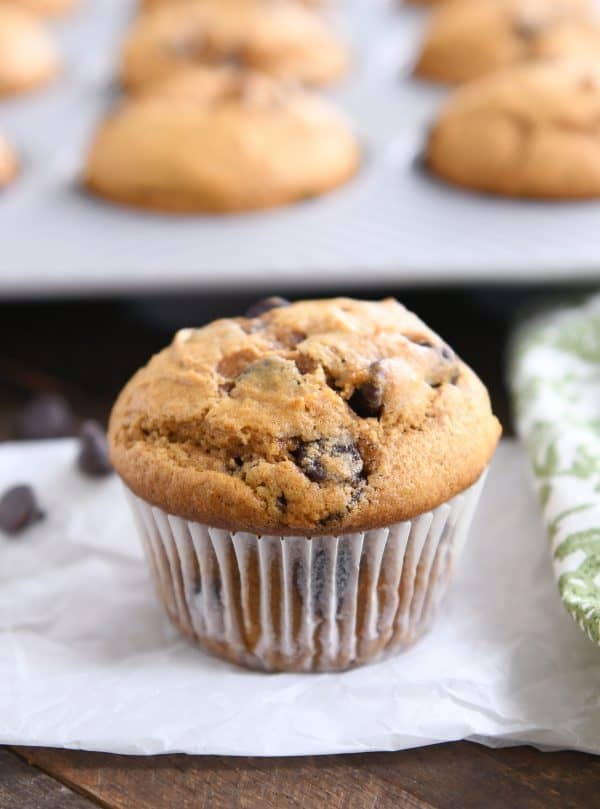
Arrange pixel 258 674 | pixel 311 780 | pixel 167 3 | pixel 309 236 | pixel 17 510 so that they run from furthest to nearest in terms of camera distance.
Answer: pixel 167 3 < pixel 309 236 < pixel 17 510 < pixel 258 674 < pixel 311 780

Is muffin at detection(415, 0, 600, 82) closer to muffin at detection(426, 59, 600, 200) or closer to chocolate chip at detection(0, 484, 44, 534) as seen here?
muffin at detection(426, 59, 600, 200)

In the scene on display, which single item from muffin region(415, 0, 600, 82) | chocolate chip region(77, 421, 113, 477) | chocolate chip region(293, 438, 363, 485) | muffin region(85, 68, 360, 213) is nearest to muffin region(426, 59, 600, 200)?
muffin region(85, 68, 360, 213)

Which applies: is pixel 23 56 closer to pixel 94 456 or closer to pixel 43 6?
pixel 43 6

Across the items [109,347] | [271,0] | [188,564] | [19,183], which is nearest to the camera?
[188,564]

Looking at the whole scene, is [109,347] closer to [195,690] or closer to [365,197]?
[365,197]

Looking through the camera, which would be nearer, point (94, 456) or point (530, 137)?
point (94, 456)

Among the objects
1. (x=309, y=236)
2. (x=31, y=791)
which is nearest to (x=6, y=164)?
(x=309, y=236)

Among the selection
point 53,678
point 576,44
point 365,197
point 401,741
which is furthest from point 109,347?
point 576,44

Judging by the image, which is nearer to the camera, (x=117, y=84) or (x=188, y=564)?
(x=188, y=564)
